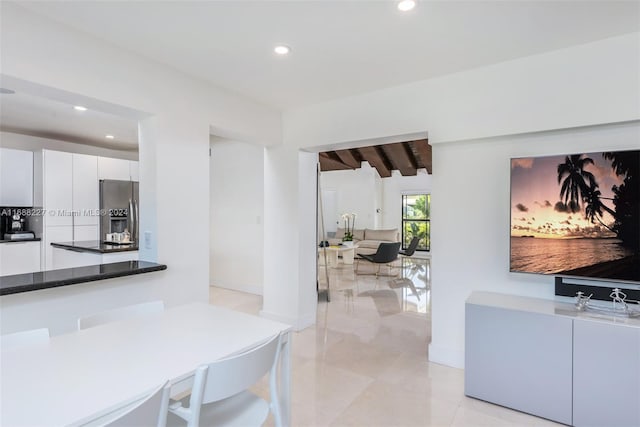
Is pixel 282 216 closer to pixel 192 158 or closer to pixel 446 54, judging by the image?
pixel 192 158

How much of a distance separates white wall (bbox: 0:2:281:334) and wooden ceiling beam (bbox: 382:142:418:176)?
5.02m

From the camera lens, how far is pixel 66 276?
Answer: 2.14 metres

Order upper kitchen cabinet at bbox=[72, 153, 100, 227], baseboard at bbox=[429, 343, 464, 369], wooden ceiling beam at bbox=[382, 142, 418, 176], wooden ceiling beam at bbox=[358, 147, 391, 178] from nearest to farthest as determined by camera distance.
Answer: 1. baseboard at bbox=[429, 343, 464, 369]
2. upper kitchen cabinet at bbox=[72, 153, 100, 227]
3. wooden ceiling beam at bbox=[382, 142, 418, 176]
4. wooden ceiling beam at bbox=[358, 147, 391, 178]

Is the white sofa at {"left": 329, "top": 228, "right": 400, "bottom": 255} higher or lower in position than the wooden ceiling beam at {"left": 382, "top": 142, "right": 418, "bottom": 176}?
lower

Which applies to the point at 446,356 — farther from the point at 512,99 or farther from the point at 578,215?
the point at 512,99

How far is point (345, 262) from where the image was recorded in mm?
8445

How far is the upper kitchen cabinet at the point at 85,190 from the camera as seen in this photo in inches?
192

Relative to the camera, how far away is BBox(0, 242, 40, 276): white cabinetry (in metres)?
4.27

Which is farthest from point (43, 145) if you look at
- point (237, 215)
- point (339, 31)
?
point (339, 31)

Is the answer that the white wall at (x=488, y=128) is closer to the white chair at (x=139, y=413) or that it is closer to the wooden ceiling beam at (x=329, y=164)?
the white chair at (x=139, y=413)

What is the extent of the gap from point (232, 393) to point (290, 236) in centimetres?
258

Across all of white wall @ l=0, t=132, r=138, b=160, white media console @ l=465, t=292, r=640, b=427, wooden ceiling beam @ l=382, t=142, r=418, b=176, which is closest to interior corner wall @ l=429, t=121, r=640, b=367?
white media console @ l=465, t=292, r=640, b=427

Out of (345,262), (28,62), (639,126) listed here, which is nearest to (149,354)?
(28,62)

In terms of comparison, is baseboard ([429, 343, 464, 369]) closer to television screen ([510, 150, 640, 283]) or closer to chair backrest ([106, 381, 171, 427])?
television screen ([510, 150, 640, 283])
